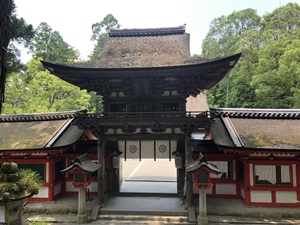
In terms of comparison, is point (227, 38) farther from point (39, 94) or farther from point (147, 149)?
point (147, 149)

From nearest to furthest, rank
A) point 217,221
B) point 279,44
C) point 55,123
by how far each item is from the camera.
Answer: point 217,221
point 55,123
point 279,44

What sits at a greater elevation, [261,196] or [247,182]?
[247,182]

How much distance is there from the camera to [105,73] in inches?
380

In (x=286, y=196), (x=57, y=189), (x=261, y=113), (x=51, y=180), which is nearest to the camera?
(x=286, y=196)

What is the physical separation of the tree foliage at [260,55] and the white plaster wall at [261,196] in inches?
500

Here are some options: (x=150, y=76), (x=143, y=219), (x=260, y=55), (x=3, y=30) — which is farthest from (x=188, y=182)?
(x=260, y=55)

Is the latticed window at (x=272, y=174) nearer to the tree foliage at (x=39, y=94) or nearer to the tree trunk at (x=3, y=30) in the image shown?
the tree trunk at (x=3, y=30)

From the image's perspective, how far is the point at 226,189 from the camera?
1153 cm

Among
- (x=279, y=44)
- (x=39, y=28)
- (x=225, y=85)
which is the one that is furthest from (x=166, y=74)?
(x=39, y=28)

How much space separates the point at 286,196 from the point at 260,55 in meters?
17.8

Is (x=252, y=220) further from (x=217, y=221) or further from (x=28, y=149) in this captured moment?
(x=28, y=149)

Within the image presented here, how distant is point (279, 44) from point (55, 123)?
72.4 feet

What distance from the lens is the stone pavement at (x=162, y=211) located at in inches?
368

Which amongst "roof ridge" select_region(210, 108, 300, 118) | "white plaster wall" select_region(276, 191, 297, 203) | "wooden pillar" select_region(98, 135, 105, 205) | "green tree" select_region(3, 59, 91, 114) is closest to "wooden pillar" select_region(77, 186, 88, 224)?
"wooden pillar" select_region(98, 135, 105, 205)
